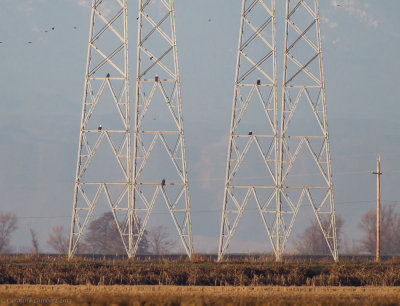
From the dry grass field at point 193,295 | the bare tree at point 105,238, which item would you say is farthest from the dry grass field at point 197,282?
the bare tree at point 105,238

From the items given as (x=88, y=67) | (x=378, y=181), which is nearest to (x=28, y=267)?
(x=88, y=67)

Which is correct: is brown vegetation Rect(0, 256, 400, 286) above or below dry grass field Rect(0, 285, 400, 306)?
above

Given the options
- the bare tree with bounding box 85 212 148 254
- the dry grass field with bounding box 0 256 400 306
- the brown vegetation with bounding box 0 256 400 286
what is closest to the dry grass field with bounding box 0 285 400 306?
the dry grass field with bounding box 0 256 400 306

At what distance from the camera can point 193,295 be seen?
1510 inches

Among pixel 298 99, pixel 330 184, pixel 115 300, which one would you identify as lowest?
pixel 115 300

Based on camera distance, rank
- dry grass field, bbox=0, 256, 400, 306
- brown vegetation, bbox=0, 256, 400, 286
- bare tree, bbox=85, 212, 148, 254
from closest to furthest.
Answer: dry grass field, bbox=0, 256, 400, 306 < brown vegetation, bbox=0, 256, 400, 286 < bare tree, bbox=85, 212, 148, 254

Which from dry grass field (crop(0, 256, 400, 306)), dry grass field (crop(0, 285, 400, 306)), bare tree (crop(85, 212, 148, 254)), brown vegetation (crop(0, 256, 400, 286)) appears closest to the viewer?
dry grass field (crop(0, 285, 400, 306))

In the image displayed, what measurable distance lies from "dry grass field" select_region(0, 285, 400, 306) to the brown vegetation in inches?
131

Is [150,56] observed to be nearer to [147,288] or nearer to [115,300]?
[147,288]

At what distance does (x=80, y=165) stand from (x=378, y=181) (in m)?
21.8

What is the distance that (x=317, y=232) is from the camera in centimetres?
12769

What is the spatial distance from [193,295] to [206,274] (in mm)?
10624

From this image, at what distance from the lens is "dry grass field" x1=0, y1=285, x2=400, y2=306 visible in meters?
34.6

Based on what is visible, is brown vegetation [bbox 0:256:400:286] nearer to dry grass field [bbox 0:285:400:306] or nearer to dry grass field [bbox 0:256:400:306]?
dry grass field [bbox 0:256:400:306]
